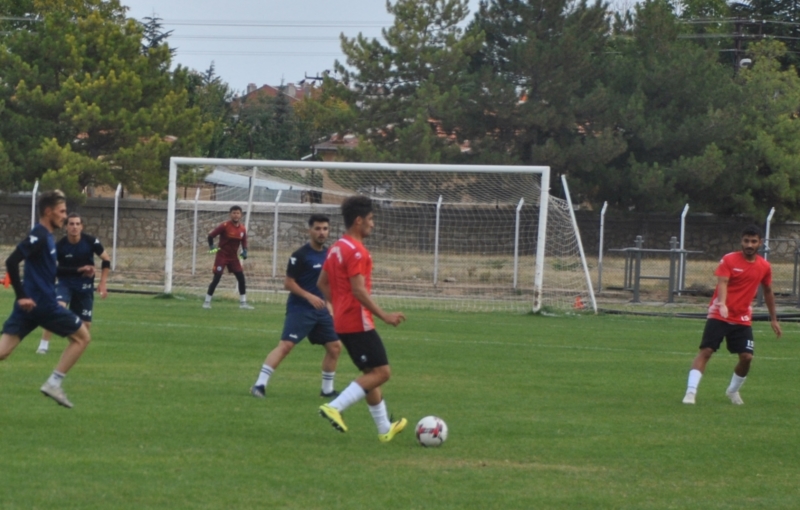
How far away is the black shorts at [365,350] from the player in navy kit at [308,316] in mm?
2396

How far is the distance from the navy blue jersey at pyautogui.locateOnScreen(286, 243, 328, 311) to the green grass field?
0.88 m

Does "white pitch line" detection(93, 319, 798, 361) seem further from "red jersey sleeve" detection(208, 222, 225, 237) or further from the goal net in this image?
the goal net

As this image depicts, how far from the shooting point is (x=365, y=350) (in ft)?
27.1

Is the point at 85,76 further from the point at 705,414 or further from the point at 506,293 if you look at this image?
the point at 705,414

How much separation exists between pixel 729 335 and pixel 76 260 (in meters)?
7.05

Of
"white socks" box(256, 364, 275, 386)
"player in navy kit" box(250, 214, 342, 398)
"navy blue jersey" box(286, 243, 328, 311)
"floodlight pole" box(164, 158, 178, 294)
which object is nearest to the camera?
"white socks" box(256, 364, 275, 386)

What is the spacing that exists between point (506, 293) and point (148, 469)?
71.0ft

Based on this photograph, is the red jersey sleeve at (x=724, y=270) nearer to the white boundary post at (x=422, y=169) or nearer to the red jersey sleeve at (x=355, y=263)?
the red jersey sleeve at (x=355, y=263)

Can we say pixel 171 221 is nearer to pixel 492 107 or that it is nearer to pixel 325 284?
pixel 325 284

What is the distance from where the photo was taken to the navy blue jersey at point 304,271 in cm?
1100

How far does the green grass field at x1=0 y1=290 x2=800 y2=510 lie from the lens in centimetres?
677

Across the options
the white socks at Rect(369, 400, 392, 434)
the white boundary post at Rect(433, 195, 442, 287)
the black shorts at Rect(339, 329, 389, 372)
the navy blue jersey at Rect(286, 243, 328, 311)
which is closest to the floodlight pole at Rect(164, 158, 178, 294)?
the white boundary post at Rect(433, 195, 442, 287)

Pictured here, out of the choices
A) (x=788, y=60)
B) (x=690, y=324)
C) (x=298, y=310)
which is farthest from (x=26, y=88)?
(x=788, y=60)

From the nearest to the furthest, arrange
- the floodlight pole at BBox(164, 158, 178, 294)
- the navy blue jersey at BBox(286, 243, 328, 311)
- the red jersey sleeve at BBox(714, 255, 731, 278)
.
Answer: the red jersey sleeve at BBox(714, 255, 731, 278) → the navy blue jersey at BBox(286, 243, 328, 311) → the floodlight pole at BBox(164, 158, 178, 294)
